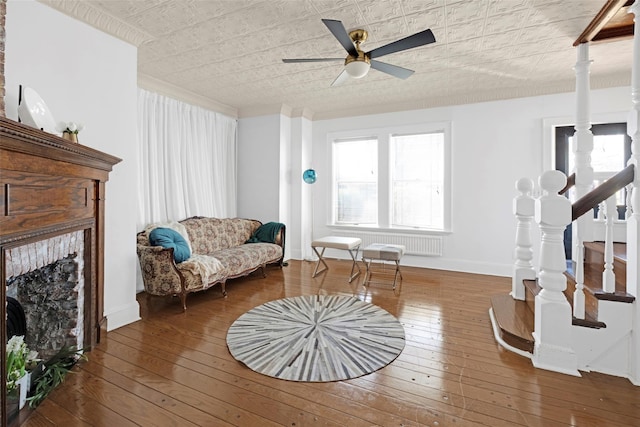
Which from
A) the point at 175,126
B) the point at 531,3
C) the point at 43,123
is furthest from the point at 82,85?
the point at 531,3

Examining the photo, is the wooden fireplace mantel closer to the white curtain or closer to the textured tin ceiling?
the textured tin ceiling

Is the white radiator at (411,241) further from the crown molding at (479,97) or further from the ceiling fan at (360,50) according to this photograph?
the ceiling fan at (360,50)

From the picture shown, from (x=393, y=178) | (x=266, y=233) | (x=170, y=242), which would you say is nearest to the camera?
(x=170, y=242)

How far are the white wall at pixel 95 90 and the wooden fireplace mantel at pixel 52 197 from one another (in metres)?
0.34

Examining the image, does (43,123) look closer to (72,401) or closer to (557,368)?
(72,401)

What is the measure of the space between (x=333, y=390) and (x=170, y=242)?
251 cm

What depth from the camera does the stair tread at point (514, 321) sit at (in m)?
2.50

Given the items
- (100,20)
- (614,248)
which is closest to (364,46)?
(100,20)

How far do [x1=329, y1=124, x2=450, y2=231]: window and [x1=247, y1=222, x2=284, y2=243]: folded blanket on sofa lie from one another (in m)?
1.40

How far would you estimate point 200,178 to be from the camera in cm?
519

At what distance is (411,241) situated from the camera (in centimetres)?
552

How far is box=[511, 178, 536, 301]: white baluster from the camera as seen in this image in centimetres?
328

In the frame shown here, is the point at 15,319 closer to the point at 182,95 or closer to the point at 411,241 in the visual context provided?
the point at 182,95

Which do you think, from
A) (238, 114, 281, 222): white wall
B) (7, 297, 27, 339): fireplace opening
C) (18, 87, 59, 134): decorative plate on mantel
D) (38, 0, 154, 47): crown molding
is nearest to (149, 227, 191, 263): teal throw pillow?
(7, 297, 27, 339): fireplace opening
